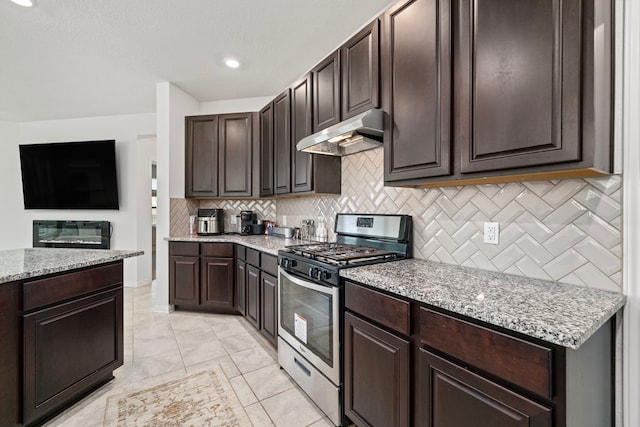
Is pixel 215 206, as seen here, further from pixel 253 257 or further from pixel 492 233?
pixel 492 233

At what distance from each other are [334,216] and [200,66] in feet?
7.10

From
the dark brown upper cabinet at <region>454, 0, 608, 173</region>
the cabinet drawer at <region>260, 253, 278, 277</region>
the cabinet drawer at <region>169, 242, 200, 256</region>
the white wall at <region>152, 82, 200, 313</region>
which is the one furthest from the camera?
the white wall at <region>152, 82, 200, 313</region>

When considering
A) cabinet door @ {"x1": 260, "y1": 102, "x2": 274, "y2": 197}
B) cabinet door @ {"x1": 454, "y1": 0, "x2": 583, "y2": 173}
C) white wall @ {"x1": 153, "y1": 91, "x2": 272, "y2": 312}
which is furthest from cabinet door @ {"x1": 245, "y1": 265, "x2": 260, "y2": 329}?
cabinet door @ {"x1": 454, "y1": 0, "x2": 583, "y2": 173}

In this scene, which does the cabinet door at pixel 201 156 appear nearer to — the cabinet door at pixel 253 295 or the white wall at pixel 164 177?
the white wall at pixel 164 177

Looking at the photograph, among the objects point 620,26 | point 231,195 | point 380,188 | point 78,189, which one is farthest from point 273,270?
point 78,189

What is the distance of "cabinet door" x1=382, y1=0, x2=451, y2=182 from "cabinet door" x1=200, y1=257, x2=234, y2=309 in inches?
89.1

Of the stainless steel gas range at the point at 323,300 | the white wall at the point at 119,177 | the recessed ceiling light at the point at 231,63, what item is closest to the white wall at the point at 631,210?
the stainless steel gas range at the point at 323,300

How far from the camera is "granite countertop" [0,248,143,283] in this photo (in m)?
1.49

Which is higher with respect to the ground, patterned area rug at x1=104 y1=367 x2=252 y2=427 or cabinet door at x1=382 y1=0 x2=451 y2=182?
cabinet door at x1=382 y1=0 x2=451 y2=182

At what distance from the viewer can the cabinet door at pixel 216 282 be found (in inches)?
127

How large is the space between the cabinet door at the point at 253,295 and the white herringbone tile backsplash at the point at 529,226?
4.51 feet

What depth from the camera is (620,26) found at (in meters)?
1.09

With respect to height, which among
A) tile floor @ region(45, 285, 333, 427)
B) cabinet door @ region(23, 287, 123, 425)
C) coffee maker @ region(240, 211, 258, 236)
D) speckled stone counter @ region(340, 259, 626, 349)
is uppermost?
coffee maker @ region(240, 211, 258, 236)

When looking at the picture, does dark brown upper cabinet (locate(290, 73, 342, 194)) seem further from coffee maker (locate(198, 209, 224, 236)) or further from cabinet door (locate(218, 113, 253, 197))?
coffee maker (locate(198, 209, 224, 236))
